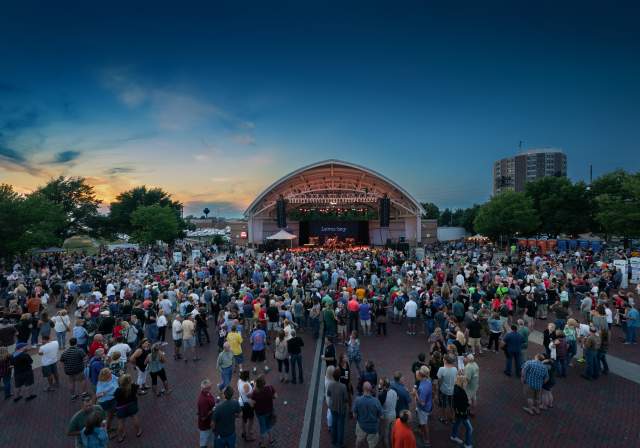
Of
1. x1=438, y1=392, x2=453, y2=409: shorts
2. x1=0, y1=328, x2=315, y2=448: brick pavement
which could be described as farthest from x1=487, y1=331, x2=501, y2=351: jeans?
x1=0, y1=328, x2=315, y2=448: brick pavement

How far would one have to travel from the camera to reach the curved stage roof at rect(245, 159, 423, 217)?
35000 millimetres

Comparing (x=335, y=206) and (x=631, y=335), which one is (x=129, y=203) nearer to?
(x=335, y=206)

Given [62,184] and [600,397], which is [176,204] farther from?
[600,397]

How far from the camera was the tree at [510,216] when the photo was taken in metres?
33.2

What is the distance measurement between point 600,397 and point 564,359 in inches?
33.5

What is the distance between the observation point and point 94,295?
Answer: 11.2 m

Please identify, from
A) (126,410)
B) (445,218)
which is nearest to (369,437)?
(126,410)

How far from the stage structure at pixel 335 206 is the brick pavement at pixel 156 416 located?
90.6 ft

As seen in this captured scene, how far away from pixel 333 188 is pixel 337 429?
108 feet

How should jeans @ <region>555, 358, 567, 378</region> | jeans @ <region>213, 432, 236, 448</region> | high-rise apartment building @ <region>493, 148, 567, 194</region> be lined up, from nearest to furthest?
jeans @ <region>213, 432, 236, 448</region>
jeans @ <region>555, 358, 567, 378</region>
high-rise apartment building @ <region>493, 148, 567, 194</region>

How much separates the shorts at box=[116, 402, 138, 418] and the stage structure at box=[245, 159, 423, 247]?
96.2 ft

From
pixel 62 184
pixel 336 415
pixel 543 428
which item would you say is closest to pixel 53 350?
pixel 336 415

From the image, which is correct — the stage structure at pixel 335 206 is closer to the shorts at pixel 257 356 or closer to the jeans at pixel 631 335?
the jeans at pixel 631 335

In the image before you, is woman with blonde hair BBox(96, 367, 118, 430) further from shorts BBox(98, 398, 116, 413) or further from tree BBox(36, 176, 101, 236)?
A: tree BBox(36, 176, 101, 236)
